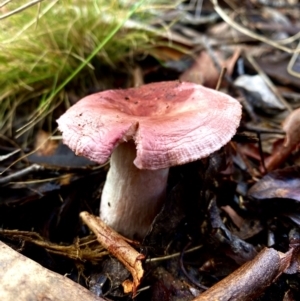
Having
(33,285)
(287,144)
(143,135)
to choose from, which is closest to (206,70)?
(287,144)

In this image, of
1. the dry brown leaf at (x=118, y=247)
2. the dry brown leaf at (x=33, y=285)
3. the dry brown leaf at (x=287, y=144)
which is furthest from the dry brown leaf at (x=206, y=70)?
the dry brown leaf at (x=33, y=285)

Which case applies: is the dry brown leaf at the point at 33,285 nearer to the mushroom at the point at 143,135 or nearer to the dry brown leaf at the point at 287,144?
the mushroom at the point at 143,135

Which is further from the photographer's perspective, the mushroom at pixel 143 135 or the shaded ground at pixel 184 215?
the shaded ground at pixel 184 215

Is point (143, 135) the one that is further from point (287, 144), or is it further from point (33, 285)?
point (287, 144)

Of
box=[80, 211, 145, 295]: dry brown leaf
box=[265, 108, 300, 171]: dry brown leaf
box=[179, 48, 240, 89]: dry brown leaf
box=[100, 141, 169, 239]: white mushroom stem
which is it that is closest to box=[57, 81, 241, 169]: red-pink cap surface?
box=[100, 141, 169, 239]: white mushroom stem

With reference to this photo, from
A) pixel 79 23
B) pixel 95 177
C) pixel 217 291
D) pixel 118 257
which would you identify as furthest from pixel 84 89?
pixel 217 291

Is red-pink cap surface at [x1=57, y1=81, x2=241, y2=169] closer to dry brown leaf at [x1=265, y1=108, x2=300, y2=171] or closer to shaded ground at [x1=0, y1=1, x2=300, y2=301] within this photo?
shaded ground at [x1=0, y1=1, x2=300, y2=301]

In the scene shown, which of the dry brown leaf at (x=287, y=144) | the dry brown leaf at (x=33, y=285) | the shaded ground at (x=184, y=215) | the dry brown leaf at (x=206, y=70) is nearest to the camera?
the dry brown leaf at (x=33, y=285)
